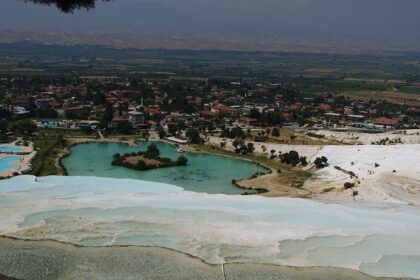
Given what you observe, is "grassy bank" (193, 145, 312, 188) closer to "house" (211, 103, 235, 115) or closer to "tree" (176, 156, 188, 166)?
"tree" (176, 156, 188, 166)

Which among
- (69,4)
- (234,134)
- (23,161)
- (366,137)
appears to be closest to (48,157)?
(23,161)

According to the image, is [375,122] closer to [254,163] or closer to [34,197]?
[254,163]

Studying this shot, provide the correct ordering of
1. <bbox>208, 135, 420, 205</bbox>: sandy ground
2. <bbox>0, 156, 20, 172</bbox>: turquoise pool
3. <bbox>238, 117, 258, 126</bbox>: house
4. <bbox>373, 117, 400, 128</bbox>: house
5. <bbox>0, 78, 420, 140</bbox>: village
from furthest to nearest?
<bbox>373, 117, 400, 128</bbox>: house → <bbox>238, 117, 258, 126</bbox>: house → <bbox>0, 78, 420, 140</bbox>: village → <bbox>0, 156, 20, 172</bbox>: turquoise pool → <bbox>208, 135, 420, 205</bbox>: sandy ground

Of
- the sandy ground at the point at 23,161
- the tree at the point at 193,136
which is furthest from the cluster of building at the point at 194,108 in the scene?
the sandy ground at the point at 23,161

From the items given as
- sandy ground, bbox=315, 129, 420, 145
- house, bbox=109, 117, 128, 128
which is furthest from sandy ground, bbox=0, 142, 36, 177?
sandy ground, bbox=315, 129, 420, 145

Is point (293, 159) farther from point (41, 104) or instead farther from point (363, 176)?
point (41, 104)

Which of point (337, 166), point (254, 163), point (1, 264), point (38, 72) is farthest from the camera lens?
point (38, 72)

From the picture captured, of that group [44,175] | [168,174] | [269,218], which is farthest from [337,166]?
[44,175]
